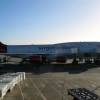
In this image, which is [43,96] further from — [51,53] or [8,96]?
[51,53]

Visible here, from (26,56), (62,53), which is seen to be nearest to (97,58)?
(62,53)

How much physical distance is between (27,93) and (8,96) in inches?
81.3

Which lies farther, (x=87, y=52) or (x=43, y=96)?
(x=87, y=52)

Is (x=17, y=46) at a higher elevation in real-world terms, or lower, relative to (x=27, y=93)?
higher

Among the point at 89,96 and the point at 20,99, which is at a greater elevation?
the point at 89,96

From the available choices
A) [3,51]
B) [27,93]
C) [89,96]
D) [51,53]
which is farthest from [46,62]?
[89,96]

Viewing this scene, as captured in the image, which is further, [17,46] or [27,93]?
[17,46]

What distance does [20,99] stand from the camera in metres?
17.5

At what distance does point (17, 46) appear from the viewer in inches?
2282

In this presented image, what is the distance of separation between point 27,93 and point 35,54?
3578 centimetres

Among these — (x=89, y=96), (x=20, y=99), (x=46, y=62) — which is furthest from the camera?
(x=46, y=62)

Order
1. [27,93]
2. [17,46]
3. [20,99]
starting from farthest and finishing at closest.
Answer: [17,46] → [27,93] → [20,99]

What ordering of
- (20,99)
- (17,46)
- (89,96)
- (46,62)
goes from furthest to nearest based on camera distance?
1. (17,46)
2. (46,62)
3. (20,99)
4. (89,96)

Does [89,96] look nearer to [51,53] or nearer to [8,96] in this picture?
[8,96]
